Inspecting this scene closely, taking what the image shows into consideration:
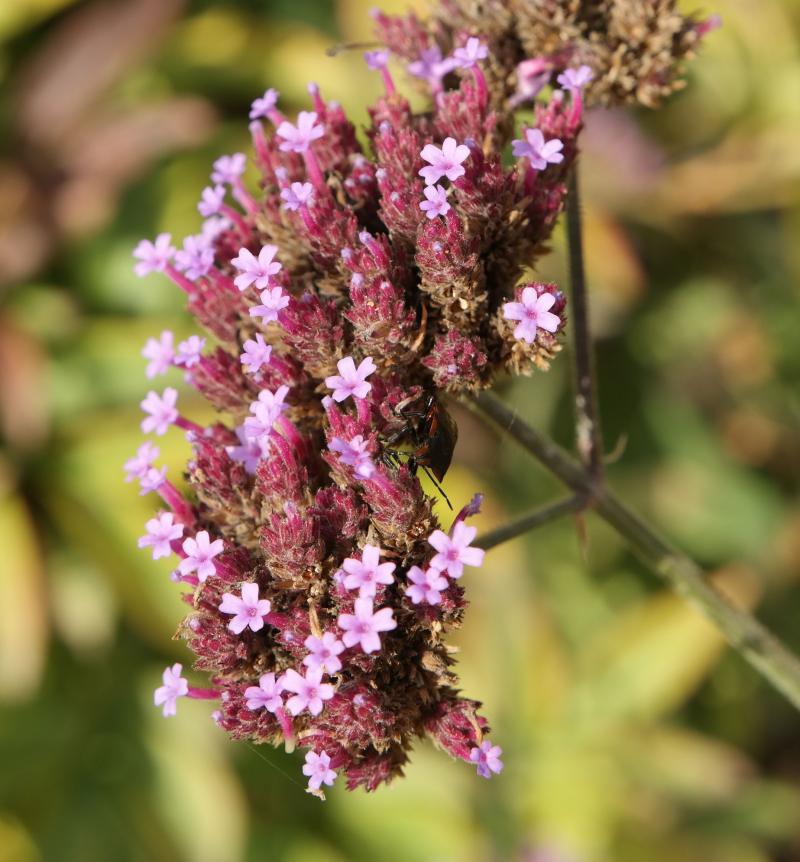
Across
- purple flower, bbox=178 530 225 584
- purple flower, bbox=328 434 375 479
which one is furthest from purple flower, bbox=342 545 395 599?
purple flower, bbox=178 530 225 584

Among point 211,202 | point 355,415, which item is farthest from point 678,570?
point 211,202

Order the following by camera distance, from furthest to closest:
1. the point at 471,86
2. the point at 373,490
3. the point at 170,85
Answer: the point at 170,85 < the point at 471,86 < the point at 373,490

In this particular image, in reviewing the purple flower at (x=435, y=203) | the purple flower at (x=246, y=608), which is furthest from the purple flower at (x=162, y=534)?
the purple flower at (x=435, y=203)

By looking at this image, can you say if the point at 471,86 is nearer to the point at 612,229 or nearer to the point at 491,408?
the point at 491,408

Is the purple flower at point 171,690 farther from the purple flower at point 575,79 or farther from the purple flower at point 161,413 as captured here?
the purple flower at point 575,79

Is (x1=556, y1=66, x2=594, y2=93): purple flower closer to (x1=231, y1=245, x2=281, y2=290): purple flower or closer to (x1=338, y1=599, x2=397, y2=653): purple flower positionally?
(x1=231, y1=245, x2=281, y2=290): purple flower

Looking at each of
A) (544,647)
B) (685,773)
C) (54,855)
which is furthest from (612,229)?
(54,855)

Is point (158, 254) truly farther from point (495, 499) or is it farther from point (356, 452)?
point (495, 499)
